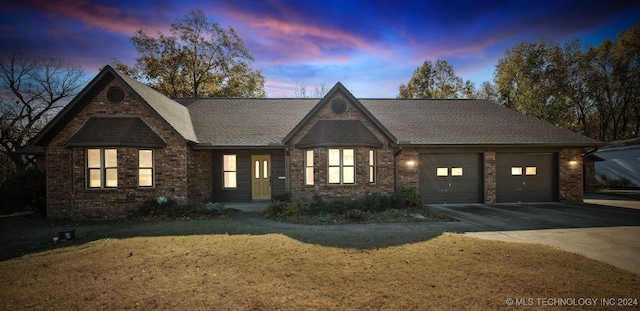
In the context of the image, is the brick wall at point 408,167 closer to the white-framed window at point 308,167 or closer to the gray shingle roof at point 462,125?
the gray shingle roof at point 462,125

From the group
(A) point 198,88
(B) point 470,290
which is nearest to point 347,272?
(B) point 470,290

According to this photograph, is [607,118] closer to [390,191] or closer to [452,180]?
[452,180]

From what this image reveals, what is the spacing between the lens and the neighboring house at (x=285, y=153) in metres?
11.6

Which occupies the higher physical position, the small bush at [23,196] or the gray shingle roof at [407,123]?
the gray shingle roof at [407,123]

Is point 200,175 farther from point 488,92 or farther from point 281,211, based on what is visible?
point 488,92

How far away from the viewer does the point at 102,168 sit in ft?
38.2

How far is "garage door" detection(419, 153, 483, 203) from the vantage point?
14.5 meters

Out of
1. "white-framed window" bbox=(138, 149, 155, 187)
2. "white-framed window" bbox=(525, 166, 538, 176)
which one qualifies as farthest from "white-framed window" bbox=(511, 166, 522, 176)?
"white-framed window" bbox=(138, 149, 155, 187)

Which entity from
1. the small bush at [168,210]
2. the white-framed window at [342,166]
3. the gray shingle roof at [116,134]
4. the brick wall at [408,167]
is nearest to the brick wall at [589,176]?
the brick wall at [408,167]

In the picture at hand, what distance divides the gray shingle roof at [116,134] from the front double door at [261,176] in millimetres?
4870

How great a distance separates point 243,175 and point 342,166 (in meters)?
5.95

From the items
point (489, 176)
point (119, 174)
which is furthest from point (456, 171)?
point (119, 174)

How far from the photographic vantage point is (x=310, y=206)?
38.6ft

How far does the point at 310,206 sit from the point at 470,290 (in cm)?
765
